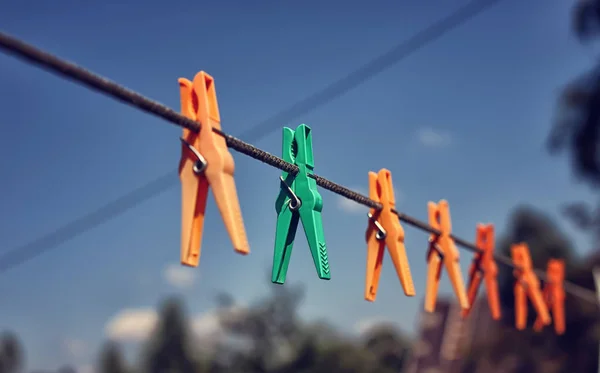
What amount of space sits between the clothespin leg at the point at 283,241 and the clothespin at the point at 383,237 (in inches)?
20.8

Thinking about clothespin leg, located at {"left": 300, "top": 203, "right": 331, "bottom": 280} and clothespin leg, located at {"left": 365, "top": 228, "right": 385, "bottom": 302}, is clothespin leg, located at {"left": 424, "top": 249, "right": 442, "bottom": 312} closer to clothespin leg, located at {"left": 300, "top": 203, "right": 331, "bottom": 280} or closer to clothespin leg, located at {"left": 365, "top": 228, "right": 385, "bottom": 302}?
clothespin leg, located at {"left": 365, "top": 228, "right": 385, "bottom": 302}

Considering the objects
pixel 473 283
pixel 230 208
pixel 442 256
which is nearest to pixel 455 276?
pixel 442 256

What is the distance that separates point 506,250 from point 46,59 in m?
21.7

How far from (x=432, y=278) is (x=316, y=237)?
1169 millimetres

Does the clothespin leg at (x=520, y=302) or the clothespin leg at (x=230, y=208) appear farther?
the clothespin leg at (x=520, y=302)

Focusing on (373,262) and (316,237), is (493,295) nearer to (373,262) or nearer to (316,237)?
(373,262)

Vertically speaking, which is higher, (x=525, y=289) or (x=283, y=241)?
(x=525, y=289)

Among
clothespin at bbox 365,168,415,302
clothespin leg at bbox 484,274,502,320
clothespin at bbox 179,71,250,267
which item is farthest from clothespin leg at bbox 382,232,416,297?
clothespin leg at bbox 484,274,502,320

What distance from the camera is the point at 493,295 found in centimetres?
338

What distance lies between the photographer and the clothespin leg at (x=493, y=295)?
3.35 metres

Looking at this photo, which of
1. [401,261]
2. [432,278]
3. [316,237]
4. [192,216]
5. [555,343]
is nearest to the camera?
[192,216]

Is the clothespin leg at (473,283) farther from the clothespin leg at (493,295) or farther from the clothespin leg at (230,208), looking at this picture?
the clothespin leg at (230,208)

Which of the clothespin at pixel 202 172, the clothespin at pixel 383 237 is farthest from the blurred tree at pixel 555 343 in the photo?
the clothespin at pixel 202 172

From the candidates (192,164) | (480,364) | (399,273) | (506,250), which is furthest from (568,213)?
(192,164)
